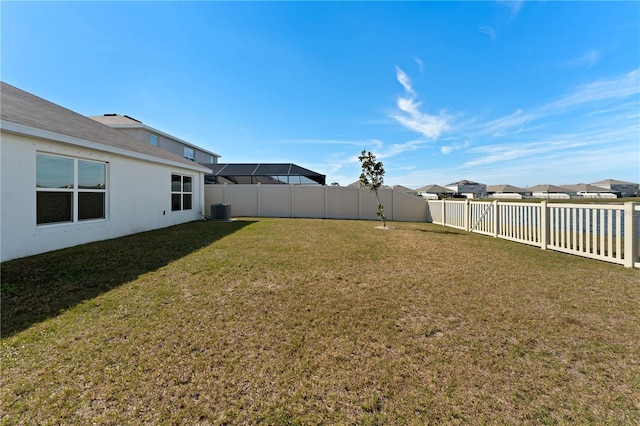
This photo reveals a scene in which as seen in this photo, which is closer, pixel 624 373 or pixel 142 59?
pixel 624 373

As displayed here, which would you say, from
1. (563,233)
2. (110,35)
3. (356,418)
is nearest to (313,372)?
(356,418)

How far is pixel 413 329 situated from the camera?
2.77 meters

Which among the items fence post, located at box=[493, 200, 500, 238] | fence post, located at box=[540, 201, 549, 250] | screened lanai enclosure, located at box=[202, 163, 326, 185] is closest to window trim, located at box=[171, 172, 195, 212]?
screened lanai enclosure, located at box=[202, 163, 326, 185]

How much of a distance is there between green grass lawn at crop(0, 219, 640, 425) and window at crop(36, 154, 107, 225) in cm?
159

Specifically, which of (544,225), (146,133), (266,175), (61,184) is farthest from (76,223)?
(146,133)

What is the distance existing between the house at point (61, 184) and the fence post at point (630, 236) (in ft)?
41.1

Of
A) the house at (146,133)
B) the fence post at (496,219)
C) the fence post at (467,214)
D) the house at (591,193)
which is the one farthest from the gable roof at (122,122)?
the house at (591,193)

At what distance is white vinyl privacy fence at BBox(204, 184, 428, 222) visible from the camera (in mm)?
15711

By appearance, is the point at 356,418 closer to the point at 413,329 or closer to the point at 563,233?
the point at 413,329

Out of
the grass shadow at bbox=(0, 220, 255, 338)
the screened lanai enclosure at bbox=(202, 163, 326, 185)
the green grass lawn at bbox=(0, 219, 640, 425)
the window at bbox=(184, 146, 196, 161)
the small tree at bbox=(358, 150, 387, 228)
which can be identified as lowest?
the green grass lawn at bbox=(0, 219, 640, 425)

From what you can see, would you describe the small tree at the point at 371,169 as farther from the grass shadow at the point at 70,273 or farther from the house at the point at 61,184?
the house at the point at 61,184

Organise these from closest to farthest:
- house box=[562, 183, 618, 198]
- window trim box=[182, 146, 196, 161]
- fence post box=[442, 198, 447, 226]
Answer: fence post box=[442, 198, 447, 226]
window trim box=[182, 146, 196, 161]
house box=[562, 183, 618, 198]

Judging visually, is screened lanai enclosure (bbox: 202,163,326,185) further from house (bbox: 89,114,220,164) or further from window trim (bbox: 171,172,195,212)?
window trim (bbox: 171,172,195,212)

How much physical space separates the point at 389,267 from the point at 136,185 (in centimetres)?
892
